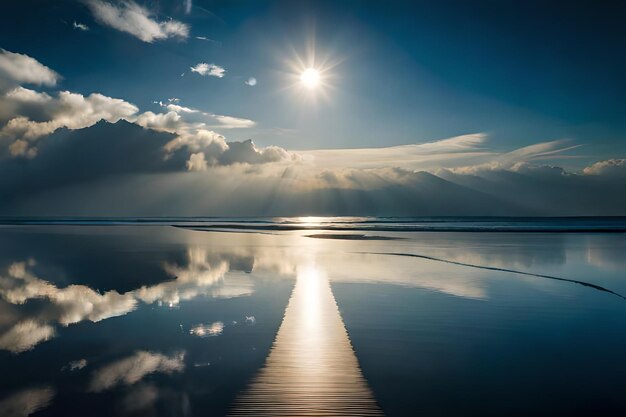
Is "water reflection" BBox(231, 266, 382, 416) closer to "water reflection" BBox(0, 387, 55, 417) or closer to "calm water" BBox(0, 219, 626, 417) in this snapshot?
"calm water" BBox(0, 219, 626, 417)

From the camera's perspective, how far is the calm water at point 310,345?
918 centimetres

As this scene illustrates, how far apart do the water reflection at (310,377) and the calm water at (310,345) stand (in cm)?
5

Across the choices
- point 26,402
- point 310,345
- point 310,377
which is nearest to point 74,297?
point 26,402

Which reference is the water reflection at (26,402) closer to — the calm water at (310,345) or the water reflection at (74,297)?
the calm water at (310,345)

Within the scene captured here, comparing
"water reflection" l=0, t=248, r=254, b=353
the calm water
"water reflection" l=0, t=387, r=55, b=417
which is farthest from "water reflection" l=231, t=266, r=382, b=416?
"water reflection" l=0, t=387, r=55, b=417

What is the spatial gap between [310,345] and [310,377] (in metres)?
2.71

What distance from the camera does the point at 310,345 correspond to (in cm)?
1321

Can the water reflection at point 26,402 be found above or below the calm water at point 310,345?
below

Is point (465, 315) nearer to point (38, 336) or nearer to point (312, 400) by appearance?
point (312, 400)

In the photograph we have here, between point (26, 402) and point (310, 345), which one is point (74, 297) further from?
point (310, 345)

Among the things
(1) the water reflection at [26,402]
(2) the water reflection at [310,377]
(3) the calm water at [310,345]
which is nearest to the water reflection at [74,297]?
(3) the calm water at [310,345]

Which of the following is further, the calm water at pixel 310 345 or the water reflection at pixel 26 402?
the calm water at pixel 310 345

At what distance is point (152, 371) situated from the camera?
10766 millimetres

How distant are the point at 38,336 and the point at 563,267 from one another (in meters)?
30.8
